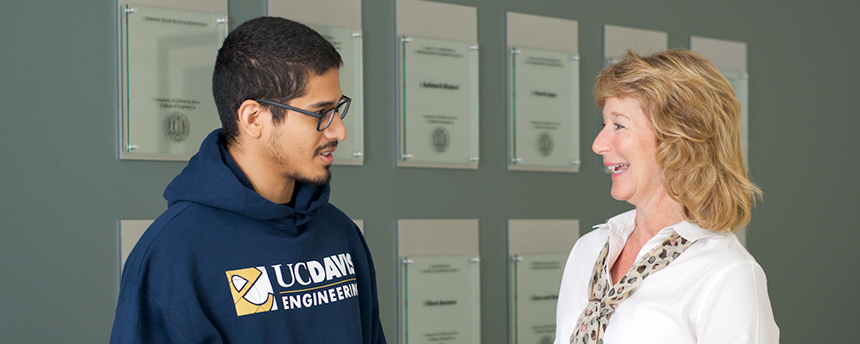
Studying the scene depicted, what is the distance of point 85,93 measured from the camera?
2.47 m

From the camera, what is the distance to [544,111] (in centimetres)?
337

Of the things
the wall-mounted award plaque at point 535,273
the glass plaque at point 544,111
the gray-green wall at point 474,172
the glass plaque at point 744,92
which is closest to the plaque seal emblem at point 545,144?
the glass plaque at point 544,111

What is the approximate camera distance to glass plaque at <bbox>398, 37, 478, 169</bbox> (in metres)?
3.05

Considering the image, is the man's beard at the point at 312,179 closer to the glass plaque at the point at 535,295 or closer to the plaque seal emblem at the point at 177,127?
the plaque seal emblem at the point at 177,127

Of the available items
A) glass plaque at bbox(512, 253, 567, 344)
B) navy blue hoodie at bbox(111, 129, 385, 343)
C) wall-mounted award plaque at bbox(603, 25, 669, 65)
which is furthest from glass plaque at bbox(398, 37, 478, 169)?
navy blue hoodie at bbox(111, 129, 385, 343)

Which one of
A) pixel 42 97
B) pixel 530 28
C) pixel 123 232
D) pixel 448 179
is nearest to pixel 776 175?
pixel 530 28

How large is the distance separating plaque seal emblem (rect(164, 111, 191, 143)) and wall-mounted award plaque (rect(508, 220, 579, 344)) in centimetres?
139

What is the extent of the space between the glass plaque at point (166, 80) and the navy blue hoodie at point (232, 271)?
3.80 feet

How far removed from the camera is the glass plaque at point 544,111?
130 inches

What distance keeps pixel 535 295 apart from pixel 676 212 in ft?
5.75

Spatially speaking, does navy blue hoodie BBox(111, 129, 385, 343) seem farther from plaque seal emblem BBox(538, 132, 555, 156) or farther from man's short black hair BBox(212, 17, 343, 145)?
plaque seal emblem BBox(538, 132, 555, 156)

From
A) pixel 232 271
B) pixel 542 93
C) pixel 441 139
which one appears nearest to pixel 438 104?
pixel 441 139

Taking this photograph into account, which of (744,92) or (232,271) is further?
(744,92)

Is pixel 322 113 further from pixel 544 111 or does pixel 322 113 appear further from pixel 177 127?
pixel 544 111
